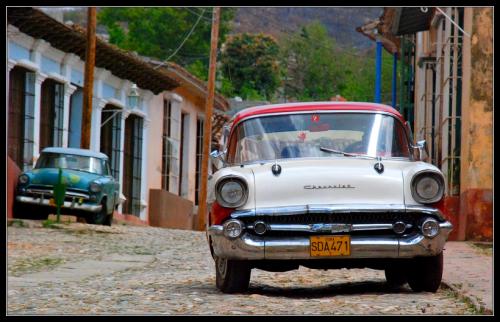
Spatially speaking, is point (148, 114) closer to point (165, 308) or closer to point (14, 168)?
point (14, 168)

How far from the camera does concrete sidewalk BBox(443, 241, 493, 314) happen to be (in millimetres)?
10942

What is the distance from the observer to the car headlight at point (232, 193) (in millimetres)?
11125

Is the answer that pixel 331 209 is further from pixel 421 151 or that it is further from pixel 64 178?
pixel 64 178

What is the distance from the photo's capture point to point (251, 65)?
83.1 metres

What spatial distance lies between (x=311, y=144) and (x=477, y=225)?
1042 cm

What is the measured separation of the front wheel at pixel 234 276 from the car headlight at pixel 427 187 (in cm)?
154

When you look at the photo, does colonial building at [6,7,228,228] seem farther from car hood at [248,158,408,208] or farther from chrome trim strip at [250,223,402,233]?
chrome trim strip at [250,223,402,233]

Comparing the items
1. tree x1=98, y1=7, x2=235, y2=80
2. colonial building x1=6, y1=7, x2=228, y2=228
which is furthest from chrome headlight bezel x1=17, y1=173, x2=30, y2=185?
tree x1=98, y1=7, x2=235, y2=80

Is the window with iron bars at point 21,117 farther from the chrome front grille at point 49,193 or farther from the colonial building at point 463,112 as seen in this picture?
the colonial building at point 463,112

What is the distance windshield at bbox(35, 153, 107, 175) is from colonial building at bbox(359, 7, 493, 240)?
736cm

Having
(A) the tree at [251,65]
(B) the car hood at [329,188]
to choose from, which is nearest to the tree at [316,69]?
(A) the tree at [251,65]

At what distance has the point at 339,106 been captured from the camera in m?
12.3

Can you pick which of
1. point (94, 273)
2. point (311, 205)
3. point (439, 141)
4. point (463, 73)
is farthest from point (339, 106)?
point (439, 141)

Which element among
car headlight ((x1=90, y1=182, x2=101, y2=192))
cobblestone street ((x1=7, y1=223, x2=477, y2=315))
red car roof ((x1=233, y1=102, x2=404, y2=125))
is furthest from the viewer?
car headlight ((x1=90, y1=182, x2=101, y2=192))
